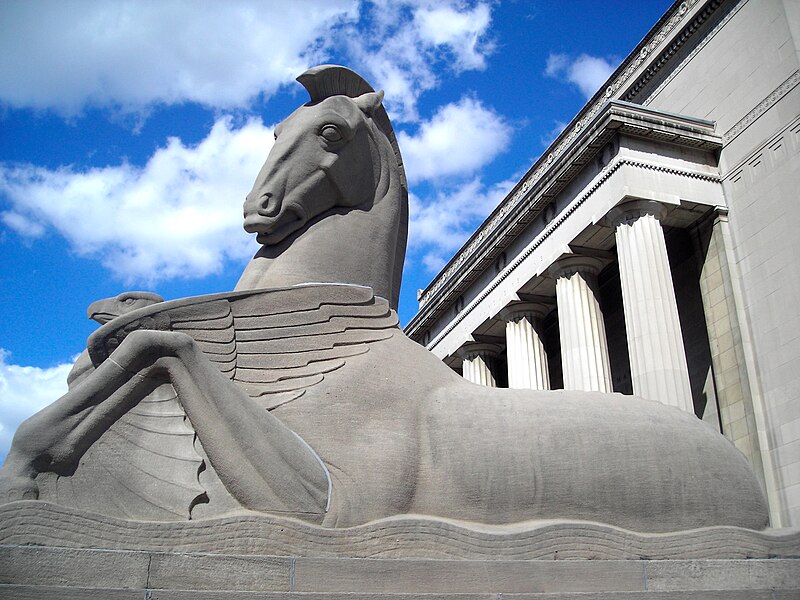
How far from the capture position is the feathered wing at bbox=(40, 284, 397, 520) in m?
3.88

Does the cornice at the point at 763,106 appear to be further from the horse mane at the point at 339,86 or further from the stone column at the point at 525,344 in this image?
the horse mane at the point at 339,86

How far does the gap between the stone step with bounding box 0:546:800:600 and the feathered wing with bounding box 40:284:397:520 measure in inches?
19.7

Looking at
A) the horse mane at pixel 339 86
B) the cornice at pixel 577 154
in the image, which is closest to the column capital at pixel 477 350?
the cornice at pixel 577 154

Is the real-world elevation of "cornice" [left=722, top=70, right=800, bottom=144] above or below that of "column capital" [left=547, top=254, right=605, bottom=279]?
above

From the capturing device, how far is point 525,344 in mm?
25703

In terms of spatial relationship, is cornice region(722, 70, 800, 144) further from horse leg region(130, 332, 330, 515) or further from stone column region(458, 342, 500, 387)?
horse leg region(130, 332, 330, 515)

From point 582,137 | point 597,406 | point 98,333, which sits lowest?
point 597,406

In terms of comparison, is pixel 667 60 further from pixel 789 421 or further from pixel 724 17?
pixel 789 421

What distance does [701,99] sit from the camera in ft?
73.1

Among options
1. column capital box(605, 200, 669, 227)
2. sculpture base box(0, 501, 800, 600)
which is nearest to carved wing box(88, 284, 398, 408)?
sculpture base box(0, 501, 800, 600)

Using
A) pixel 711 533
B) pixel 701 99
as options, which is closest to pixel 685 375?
pixel 701 99

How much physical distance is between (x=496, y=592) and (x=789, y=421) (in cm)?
1595

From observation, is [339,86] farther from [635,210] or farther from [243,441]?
[635,210]

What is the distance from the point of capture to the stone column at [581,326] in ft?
68.8
